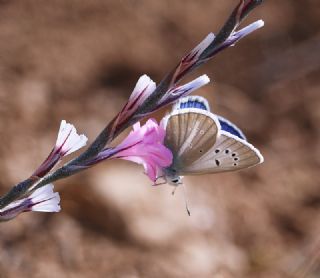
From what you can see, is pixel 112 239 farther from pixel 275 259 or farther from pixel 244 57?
pixel 244 57

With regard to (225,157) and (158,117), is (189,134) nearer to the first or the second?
(225,157)

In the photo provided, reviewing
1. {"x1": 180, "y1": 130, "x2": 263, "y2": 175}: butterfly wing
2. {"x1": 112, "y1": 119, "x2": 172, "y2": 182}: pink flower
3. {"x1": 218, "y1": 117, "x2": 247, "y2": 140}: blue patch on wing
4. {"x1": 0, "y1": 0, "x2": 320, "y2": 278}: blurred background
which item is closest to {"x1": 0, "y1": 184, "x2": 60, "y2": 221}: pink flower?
{"x1": 112, "y1": 119, "x2": 172, "y2": 182}: pink flower

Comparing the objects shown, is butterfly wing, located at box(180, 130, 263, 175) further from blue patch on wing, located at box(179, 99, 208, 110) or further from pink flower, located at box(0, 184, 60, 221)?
pink flower, located at box(0, 184, 60, 221)

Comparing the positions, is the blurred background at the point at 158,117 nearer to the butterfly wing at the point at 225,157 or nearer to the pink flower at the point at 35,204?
the butterfly wing at the point at 225,157

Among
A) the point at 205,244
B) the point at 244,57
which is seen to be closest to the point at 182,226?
the point at 205,244

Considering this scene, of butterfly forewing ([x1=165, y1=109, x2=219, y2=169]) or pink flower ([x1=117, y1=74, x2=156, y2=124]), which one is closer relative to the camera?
pink flower ([x1=117, y1=74, x2=156, y2=124])

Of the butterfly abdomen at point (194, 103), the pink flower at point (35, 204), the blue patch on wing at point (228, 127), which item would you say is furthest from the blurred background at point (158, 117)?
the pink flower at point (35, 204)
